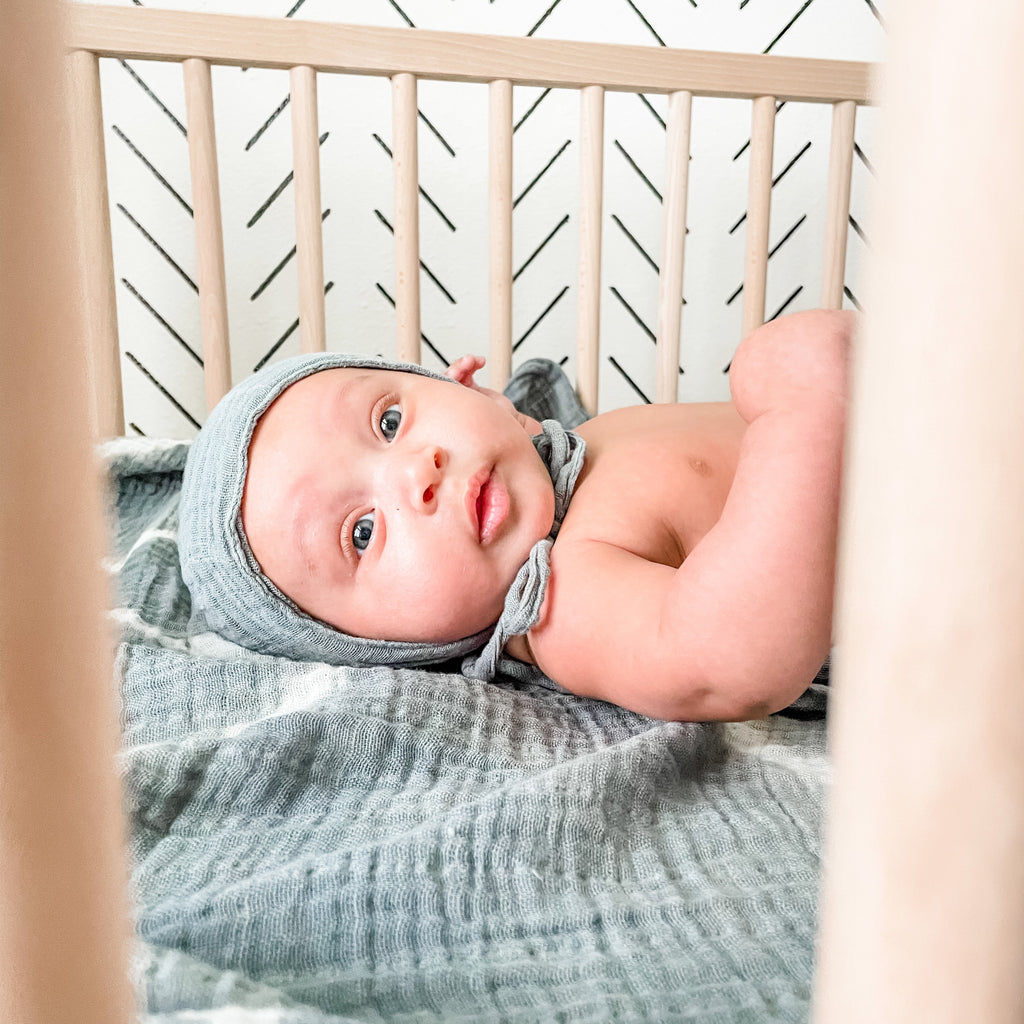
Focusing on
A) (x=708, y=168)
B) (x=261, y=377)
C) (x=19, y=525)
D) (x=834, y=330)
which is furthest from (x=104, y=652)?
(x=708, y=168)

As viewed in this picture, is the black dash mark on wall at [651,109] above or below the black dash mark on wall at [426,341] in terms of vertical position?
above

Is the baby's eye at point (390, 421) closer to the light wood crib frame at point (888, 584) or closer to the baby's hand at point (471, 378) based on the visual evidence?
the baby's hand at point (471, 378)

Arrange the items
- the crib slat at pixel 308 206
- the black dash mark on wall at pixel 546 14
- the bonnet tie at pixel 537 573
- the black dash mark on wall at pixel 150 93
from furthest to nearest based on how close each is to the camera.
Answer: the black dash mark on wall at pixel 546 14 → the black dash mark on wall at pixel 150 93 → the crib slat at pixel 308 206 → the bonnet tie at pixel 537 573

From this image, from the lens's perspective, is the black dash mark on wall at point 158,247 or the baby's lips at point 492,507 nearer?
the baby's lips at point 492,507

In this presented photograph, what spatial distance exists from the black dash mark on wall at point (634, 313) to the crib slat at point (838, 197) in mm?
435

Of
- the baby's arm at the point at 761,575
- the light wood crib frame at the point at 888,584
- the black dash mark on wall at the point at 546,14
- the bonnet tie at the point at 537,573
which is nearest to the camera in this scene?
the light wood crib frame at the point at 888,584

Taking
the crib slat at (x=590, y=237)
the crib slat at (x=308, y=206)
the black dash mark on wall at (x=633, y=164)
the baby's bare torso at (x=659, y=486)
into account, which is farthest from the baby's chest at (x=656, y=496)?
the black dash mark on wall at (x=633, y=164)

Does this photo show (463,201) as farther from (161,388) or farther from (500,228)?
(161,388)

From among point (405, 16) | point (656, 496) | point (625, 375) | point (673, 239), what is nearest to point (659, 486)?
point (656, 496)

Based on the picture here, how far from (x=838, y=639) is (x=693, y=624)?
1.52 ft

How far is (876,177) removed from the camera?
0.16 meters

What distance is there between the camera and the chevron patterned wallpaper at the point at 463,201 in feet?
5.03

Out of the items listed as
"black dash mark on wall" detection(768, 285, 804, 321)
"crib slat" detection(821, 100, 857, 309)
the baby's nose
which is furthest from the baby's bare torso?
A: "black dash mark on wall" detection(768, 285, 804, 321)

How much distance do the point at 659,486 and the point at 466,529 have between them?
0.18 metres
